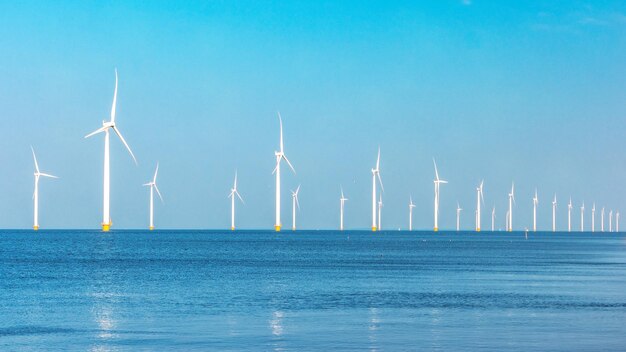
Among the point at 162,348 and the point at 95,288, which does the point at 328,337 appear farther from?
the point at 95,288

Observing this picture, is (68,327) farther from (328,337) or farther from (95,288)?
(95,288)

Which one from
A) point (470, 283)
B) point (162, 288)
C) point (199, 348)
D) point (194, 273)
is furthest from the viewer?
point (194, 273)

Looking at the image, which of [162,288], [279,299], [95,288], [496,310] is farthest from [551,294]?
[95,288]

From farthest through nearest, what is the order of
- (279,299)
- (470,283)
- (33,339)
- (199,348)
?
(470,283) < (279,299) < (33,339) < (199,348)

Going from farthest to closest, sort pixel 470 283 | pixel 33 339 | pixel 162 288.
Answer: pixel 470 283, pixel 162 288, pixel 33 339

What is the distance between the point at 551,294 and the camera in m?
56.0

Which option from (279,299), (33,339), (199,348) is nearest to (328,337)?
(199,348)

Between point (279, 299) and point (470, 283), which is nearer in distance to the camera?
point (279, 299)

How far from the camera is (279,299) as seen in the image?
174 ft

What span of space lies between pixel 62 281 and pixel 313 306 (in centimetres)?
2556

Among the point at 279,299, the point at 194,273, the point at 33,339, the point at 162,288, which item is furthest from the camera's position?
the point at 194,273

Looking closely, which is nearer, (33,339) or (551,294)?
(33,339)

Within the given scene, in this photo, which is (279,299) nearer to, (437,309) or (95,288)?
(437,309)

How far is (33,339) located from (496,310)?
67.2ft
